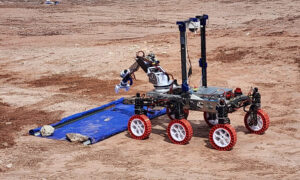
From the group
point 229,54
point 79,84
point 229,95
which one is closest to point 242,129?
point 229,95

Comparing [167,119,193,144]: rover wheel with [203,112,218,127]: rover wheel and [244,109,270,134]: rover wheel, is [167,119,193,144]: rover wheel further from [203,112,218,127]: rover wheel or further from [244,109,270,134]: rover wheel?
[244,109,270,134]: rover wheel

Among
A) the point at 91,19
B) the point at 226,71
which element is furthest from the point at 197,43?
the point at 91,19

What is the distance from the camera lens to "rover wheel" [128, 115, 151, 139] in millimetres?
10727

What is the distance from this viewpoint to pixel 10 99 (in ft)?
51.5

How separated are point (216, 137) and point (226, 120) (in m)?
0.46

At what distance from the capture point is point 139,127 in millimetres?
10930

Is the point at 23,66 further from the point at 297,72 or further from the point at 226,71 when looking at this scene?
the point at 297,72

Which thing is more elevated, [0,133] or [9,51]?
[9,51]

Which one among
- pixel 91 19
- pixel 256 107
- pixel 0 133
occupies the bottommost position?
pixel 0 133

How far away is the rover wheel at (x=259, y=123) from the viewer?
10734 millimetres

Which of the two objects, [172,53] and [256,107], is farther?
[172,53]

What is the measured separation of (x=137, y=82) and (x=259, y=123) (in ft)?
23.9

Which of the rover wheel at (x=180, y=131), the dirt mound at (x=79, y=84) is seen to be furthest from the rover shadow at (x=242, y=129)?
the dirt mound at (x=79, y=84)

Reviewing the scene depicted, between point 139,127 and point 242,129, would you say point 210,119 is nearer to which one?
point 242,129
